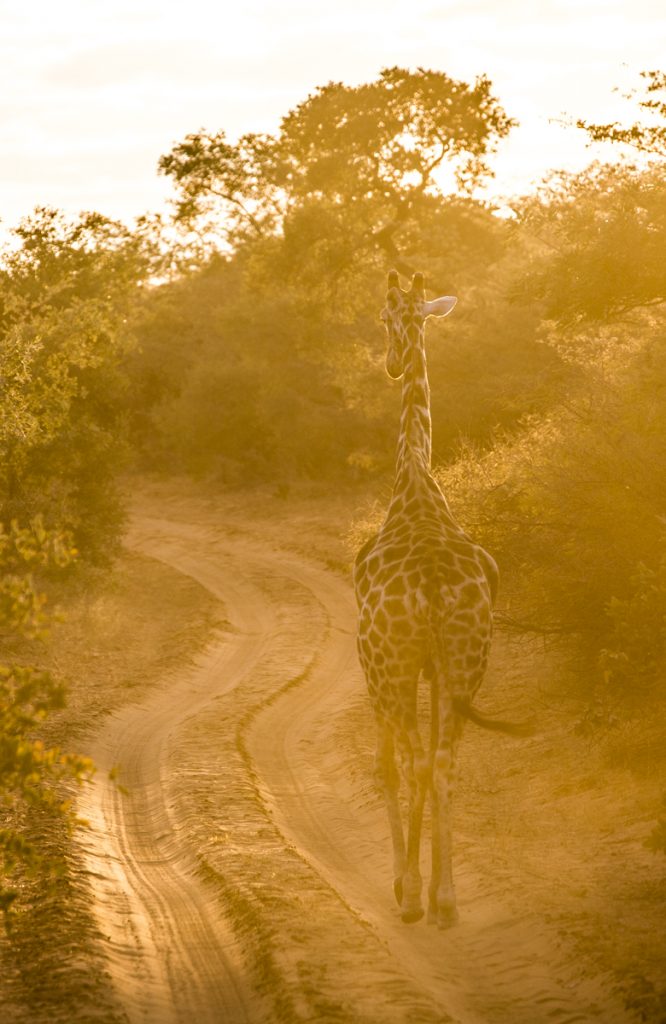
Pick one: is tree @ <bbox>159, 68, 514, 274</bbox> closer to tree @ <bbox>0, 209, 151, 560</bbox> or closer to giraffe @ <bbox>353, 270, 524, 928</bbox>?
tree @ <bbox>0, 209, 151, 560</bbox>

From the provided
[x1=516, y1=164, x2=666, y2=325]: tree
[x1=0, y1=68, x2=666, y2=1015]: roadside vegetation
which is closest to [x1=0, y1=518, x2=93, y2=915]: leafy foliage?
[x1=0, y1=68, x2=666, y2=1015]: roadside vegetation

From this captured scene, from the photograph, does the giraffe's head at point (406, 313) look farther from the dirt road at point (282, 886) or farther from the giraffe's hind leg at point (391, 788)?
the dirt road at point (282, 886)

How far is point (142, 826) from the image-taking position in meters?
12.4

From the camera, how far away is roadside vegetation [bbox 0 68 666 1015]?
12797 mm

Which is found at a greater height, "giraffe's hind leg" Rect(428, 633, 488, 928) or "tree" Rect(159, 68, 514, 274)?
"tree" Rect(159, 68, 514, 274)

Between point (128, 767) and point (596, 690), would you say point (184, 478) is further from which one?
point (596, 690)

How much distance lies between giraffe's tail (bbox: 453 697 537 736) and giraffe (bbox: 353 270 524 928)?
0.03 feet


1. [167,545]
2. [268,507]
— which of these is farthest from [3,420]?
[268,507]

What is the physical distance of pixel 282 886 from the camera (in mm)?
9992

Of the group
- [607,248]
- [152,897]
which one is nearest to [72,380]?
[607,248]

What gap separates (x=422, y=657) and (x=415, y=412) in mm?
2887

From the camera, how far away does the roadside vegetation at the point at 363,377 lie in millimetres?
12797

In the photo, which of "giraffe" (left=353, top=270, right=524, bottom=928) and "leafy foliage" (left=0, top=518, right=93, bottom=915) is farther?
"giraffe" (left=353, top=270, right=524, bottom=928)

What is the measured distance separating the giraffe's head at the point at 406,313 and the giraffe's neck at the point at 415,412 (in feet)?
0.15
